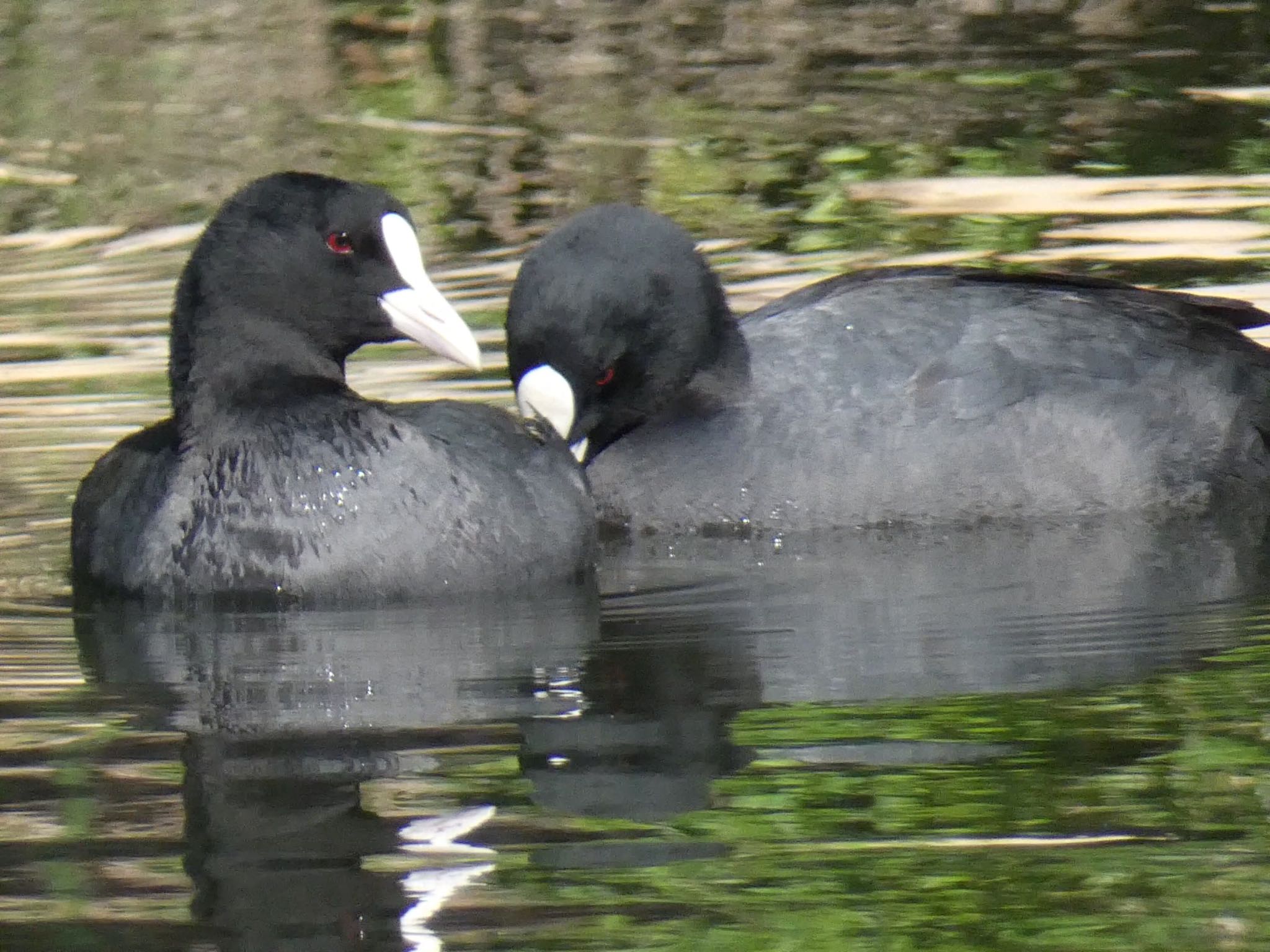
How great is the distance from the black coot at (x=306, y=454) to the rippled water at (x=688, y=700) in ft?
0.39

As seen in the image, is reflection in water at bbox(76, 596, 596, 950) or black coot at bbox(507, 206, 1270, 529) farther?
black coot at bbox(507, 206, 1270, 529)

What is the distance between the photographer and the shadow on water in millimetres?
3281

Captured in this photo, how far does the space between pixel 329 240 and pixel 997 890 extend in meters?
2.49

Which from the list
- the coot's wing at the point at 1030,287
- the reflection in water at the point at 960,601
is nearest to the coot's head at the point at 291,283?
the reflection in water at the point at 960,601

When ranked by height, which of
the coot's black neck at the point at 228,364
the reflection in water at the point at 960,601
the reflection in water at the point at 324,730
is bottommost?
the reflection in water at the point at 960,601

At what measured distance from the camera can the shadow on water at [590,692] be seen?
3.28 meters

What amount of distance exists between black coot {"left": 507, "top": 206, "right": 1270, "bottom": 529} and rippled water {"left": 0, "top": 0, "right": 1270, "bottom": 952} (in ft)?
0.44

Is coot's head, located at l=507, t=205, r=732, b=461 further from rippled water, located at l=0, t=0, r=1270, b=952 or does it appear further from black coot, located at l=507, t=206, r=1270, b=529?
rippled water, located at l=0, t=0, r=1270, b=952

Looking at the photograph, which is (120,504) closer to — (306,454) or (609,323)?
(306,454)

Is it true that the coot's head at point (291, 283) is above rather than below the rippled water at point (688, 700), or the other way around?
above

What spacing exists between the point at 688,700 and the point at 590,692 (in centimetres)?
19

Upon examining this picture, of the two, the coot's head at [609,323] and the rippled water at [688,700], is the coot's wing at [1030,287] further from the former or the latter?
the rippled water at [688,700]

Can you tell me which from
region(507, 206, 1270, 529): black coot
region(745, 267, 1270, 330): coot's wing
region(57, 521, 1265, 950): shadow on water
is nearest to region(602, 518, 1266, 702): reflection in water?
region(57, 521, 1265, 950): shadow on water

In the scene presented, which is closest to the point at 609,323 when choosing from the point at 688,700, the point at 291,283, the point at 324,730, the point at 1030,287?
the point at 291,283
